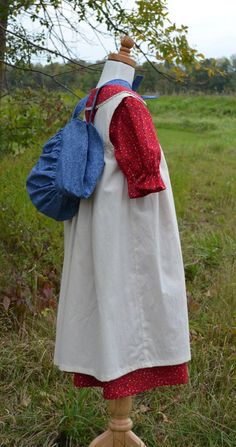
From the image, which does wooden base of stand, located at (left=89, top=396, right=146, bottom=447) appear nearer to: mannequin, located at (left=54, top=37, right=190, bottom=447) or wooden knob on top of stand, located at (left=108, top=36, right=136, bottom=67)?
mannequin, located at (left=54, top=37, right=190, bottom=447)

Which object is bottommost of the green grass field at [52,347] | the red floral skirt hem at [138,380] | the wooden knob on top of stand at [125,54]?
the green grass field at [52,347]

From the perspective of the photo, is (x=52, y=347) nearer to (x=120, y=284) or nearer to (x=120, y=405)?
(x=120, y=405)

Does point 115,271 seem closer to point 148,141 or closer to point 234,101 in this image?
point 148,141

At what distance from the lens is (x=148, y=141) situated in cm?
213

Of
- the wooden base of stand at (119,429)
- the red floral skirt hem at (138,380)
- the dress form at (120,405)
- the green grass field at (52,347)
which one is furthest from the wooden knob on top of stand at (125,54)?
the green grass field at (52,347)

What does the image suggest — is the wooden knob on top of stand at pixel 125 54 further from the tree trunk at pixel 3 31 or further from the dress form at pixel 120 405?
the tree trunk at pixel 3 31

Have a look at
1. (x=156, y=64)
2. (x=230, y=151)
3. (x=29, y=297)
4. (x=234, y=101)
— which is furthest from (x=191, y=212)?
(x=234, y=101)

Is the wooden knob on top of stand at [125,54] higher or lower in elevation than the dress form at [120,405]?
higher

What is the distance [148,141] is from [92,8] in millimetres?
2107

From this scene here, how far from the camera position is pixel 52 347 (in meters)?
3.29

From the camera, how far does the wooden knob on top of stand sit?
92.0 inches

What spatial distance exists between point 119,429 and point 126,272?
637mm

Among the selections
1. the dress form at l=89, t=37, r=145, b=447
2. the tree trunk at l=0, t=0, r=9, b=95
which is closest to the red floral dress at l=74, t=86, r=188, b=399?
the dress form at l=89, t=37, r=145, b=447

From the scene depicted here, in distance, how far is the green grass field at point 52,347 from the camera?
2727 mm
